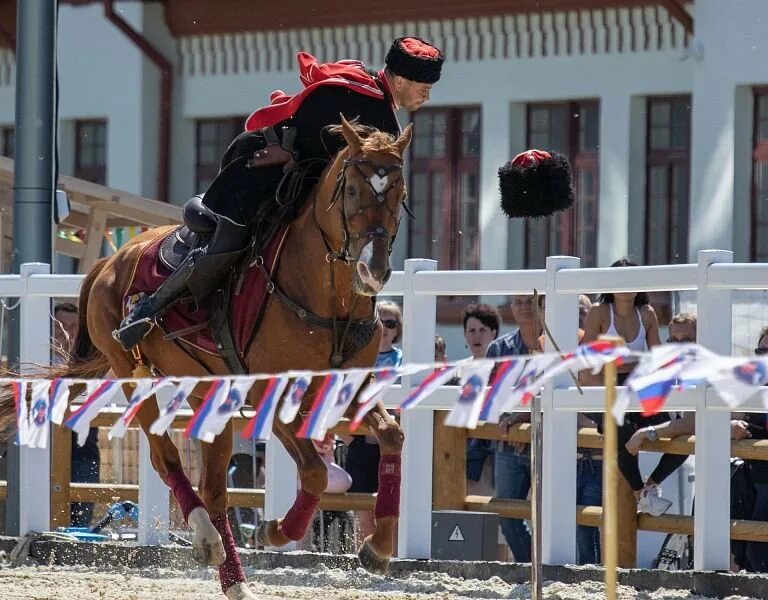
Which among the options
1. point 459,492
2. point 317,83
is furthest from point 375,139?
point 459,492

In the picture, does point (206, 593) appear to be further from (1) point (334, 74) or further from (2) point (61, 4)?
(2) point (61, 4)

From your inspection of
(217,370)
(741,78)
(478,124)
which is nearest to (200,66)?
(478,124)

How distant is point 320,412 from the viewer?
5879 mm

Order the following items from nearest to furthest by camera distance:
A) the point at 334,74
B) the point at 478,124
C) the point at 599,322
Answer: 1. the point at 334,74
2. the point at 599,322
3. the point at 478,124

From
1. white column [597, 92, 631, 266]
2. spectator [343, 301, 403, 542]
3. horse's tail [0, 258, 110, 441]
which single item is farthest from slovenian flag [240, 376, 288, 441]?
white column [597, 92, 631, 266]

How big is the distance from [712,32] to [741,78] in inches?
20.4

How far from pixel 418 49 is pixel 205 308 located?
1567mm

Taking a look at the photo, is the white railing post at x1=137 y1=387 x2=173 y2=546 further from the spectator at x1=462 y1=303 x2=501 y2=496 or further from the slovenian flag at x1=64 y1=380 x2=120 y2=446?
the slovenian flag at x1=64 y1=380 x2=120 y2=446

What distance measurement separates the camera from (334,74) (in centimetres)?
779

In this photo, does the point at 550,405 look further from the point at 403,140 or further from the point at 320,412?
the point at 320,412

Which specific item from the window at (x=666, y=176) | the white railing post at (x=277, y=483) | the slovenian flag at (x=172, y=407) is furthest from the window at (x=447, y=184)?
the slovenian flag at (x=172, y=407)

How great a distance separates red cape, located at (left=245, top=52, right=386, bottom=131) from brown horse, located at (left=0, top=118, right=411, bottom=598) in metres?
0.44

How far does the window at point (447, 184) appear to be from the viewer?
59.6ft

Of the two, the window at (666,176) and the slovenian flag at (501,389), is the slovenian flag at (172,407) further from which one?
the window at (666,176)
